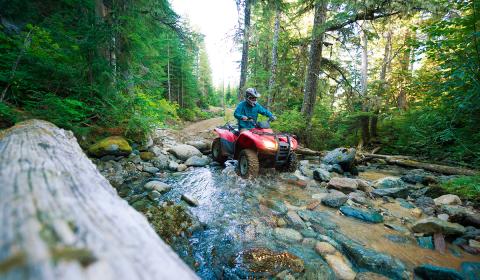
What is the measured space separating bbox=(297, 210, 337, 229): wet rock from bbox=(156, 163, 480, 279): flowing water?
118mm

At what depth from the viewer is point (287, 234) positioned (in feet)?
10.3

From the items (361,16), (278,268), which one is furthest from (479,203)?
(361,16)

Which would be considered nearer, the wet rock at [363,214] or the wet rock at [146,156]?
the wet rock at [363,214]

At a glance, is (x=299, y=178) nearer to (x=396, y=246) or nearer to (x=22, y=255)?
(x=396, y=246)

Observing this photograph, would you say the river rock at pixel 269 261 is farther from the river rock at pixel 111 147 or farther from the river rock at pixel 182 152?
the river rock at pixel 182 152

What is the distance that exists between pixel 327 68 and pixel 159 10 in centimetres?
825

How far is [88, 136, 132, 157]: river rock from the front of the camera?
18.3 ft

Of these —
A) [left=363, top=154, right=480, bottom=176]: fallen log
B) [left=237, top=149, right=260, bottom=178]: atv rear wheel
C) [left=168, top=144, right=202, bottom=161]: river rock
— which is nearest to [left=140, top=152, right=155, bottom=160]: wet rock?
[left=168, top=144, right=202, bottom=161]: river rock

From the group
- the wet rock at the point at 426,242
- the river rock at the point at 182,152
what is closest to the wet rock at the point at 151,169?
the river rock at the point at 182,152

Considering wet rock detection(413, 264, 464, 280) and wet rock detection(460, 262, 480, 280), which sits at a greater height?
wet rock detection(413, 264, 464, 280)

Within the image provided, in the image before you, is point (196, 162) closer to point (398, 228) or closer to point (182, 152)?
point (182, 152)

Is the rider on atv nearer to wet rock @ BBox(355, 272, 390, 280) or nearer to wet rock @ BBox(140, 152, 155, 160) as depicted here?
wet rock @ BBox(140, 152, 155, 160)

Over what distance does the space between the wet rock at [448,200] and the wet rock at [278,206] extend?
3110mm

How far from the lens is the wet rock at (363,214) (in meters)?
3.75
